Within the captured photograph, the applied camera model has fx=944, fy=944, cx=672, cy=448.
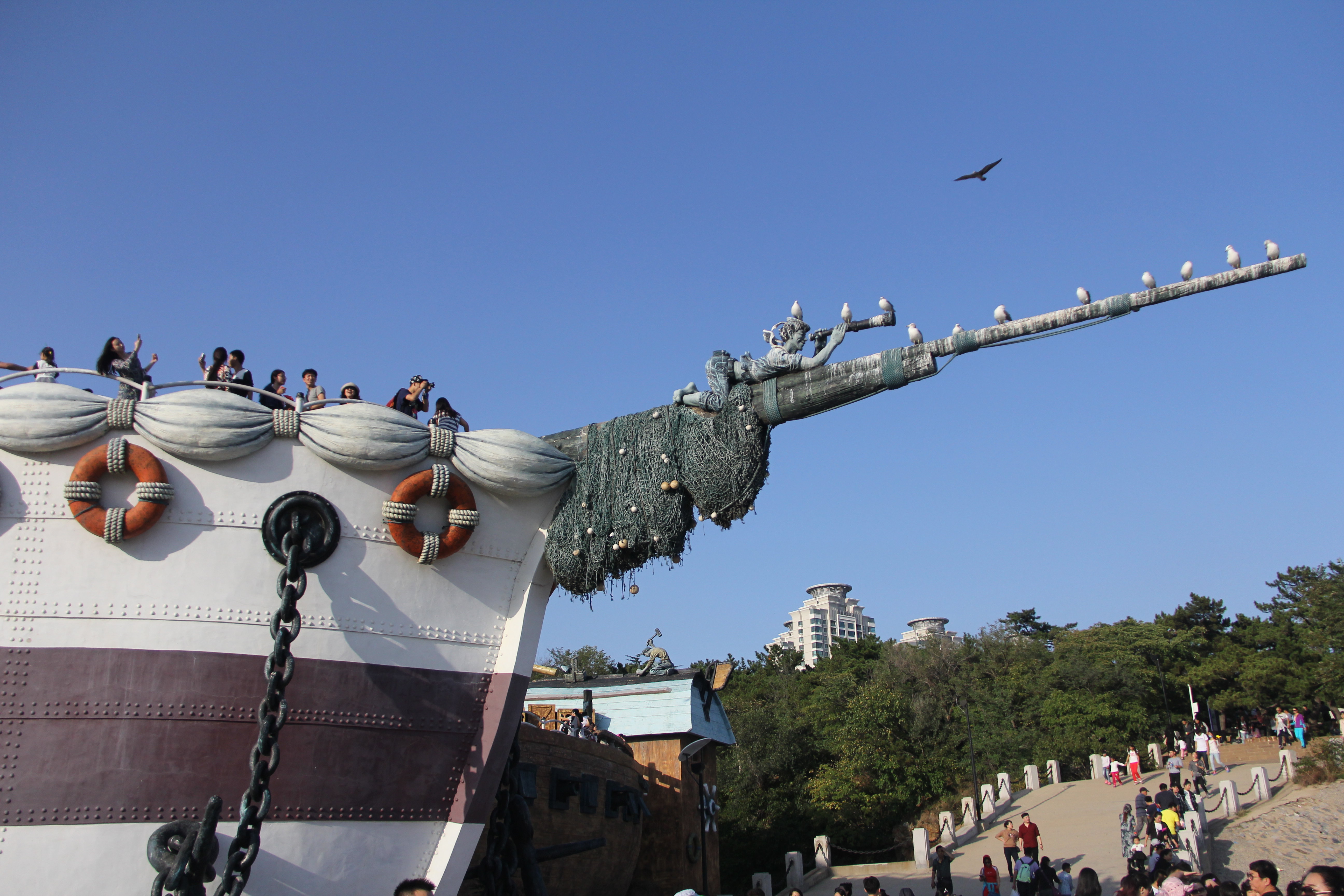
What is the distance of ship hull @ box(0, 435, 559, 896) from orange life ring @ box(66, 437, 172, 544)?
0.10 metres

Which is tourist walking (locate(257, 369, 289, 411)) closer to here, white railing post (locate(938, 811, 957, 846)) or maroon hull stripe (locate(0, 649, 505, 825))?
maroon hull stripe (locate(0, 649, 505, 825))

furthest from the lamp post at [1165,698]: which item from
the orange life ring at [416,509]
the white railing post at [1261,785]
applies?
the orange life ring at [416,509]

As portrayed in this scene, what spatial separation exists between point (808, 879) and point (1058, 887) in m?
8.25

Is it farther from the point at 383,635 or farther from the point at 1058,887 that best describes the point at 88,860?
the point at 1058,887

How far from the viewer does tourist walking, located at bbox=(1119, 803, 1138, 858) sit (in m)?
13.3

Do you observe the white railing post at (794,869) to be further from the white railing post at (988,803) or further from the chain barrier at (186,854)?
the chain barrier at (186,854)

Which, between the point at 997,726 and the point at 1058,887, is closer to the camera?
the point at 1058,887

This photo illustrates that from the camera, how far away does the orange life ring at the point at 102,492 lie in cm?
652

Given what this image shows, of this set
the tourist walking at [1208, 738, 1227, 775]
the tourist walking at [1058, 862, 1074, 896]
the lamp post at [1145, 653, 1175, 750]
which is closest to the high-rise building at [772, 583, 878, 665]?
the lamp post at [1145, 653, 1175, 750]

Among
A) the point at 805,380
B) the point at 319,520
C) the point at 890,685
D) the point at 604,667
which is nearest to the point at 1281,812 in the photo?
the point at 805,380

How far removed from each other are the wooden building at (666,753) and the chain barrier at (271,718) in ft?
25.9

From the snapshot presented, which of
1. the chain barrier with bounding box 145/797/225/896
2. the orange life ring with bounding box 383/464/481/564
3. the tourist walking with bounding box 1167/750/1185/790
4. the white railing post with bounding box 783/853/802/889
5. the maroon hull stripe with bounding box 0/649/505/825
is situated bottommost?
the white railing post with bounding box 783/853/802/889

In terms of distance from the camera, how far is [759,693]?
1619 inches

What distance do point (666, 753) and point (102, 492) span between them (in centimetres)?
1085
